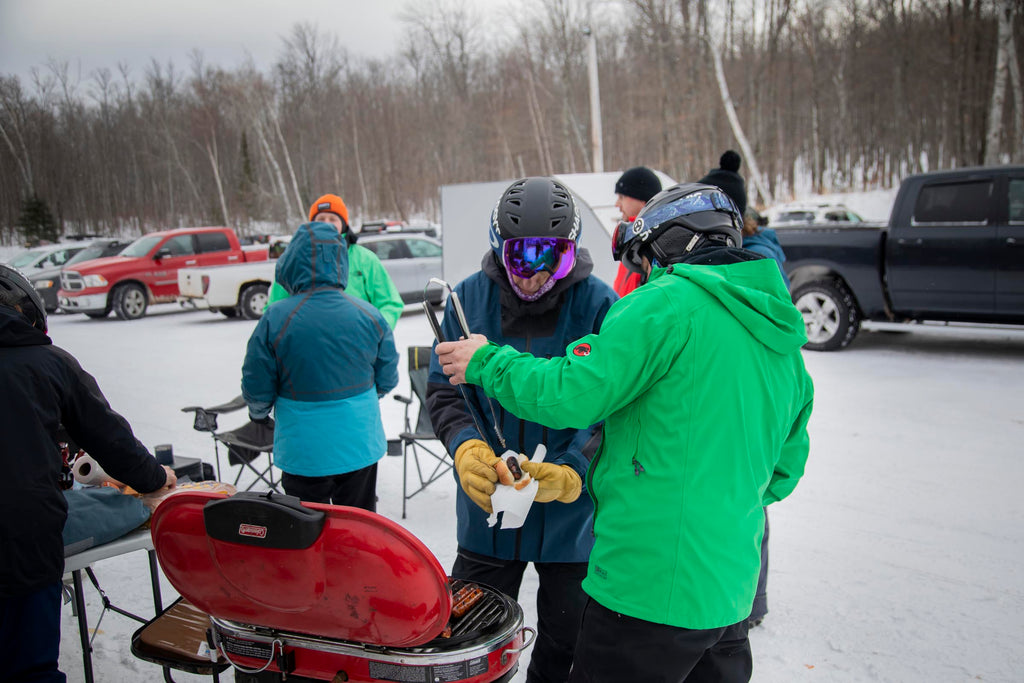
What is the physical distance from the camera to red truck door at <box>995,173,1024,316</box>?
734 centimetres

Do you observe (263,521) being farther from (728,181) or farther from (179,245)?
(179,245)

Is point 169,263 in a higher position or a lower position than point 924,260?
→ higher

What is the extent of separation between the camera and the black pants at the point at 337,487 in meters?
3.36

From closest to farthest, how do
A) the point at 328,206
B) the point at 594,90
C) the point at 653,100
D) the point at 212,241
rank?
the point at 328,206 < the point at 212,241 < the point at 594,90 < the point at 653,100

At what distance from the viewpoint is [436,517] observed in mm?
4578

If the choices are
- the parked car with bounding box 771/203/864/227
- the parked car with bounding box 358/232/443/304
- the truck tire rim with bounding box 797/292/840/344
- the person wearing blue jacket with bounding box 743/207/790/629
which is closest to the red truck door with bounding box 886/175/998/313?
the truck tire rim with bounding box 797/292/840/344

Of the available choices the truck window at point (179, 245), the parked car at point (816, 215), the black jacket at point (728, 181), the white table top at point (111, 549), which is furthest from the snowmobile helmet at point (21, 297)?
the parked car at point (816, 215)

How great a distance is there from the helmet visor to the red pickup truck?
521 inches

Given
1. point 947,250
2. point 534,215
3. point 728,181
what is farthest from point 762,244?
point 947,250

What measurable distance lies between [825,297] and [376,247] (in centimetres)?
941

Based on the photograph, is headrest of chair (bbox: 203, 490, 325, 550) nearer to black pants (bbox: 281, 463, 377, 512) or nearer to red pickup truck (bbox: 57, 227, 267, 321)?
black pants (bbox: 281, 463, 377, 512)

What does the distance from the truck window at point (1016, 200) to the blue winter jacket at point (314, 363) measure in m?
7.52

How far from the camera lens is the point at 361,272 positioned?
535 centimetres

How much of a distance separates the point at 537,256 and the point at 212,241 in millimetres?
14322
